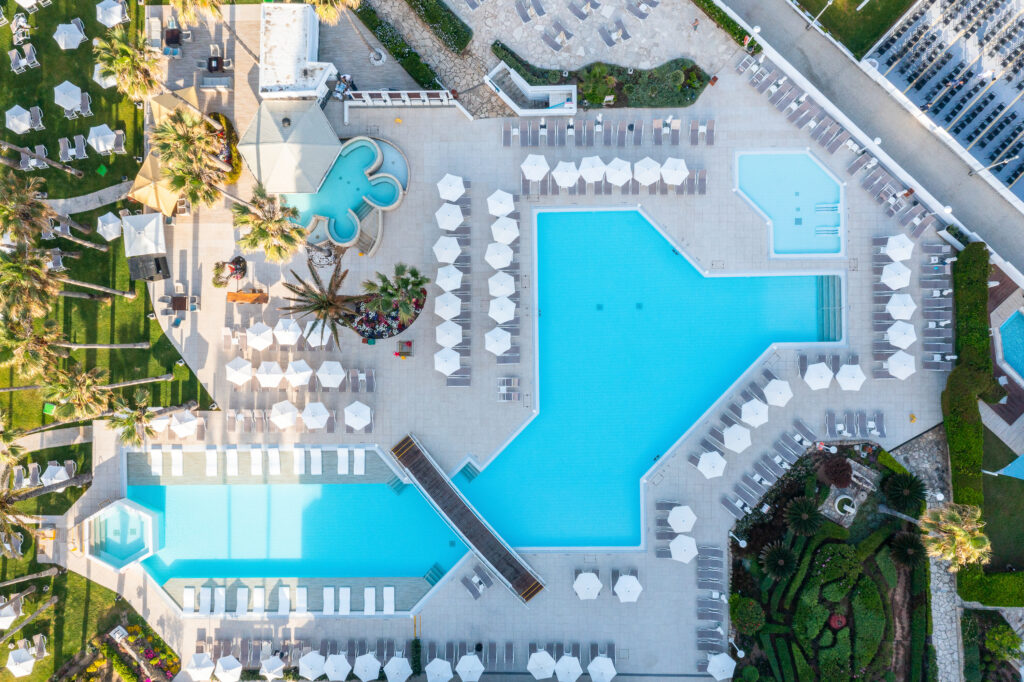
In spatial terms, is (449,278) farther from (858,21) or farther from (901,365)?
(858,21)

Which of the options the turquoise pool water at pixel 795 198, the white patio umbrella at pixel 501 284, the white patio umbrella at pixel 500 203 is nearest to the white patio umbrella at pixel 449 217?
the white patio umbrella at pixel 500 203

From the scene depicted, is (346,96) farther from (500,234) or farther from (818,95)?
(818,95)

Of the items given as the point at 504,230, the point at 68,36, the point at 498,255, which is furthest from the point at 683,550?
the point at 68,36

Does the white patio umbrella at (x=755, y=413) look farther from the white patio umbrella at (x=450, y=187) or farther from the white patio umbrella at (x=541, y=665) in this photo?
the white patio umbrella at (x=450, y=187)

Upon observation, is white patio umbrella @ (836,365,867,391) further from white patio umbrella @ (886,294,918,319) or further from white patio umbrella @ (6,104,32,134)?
white patio umbrella @ (6,104,32,134)

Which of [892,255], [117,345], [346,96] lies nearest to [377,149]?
[346,96]

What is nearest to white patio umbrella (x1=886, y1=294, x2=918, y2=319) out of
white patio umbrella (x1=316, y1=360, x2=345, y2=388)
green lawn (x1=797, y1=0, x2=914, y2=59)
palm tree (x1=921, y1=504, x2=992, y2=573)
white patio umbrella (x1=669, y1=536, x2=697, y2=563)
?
palm tree (x1=921, y1=504, x2=992, y2=573)
